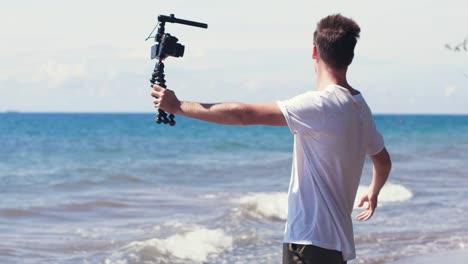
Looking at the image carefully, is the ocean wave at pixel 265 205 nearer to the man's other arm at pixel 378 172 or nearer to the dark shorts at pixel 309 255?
the man's other arm at pixel 378 172

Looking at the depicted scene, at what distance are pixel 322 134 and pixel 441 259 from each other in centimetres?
629

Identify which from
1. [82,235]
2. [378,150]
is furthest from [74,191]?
[378,150]

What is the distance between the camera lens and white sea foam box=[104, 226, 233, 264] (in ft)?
33.6

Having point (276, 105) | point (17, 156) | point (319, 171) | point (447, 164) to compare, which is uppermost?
point (276, 105)

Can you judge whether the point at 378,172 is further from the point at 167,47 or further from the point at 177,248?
the point at 177,248

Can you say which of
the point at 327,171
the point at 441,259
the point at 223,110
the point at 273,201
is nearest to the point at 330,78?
the point at 327,171

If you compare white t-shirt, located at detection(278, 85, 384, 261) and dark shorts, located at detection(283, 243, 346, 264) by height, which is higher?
white t-shirt, located at detection(278, 85, 384, 261)

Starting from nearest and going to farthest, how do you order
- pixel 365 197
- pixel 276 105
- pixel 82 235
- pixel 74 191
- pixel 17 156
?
pixel 276 105 → pixel 365 197 → pixel 82 235 → pixel 74 191 → pixel 17 156

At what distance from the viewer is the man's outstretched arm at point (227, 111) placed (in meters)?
3.47

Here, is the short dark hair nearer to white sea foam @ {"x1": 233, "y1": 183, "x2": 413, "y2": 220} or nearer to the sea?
the sea

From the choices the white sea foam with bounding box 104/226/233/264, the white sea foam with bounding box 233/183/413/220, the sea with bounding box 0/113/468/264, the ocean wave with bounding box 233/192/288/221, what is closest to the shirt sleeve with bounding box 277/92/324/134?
the sea with bounding box 0/113/468/264

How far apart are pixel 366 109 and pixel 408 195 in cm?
1402

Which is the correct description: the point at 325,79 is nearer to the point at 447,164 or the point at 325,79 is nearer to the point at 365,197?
the point at 365,197

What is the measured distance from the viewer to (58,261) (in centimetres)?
1026
